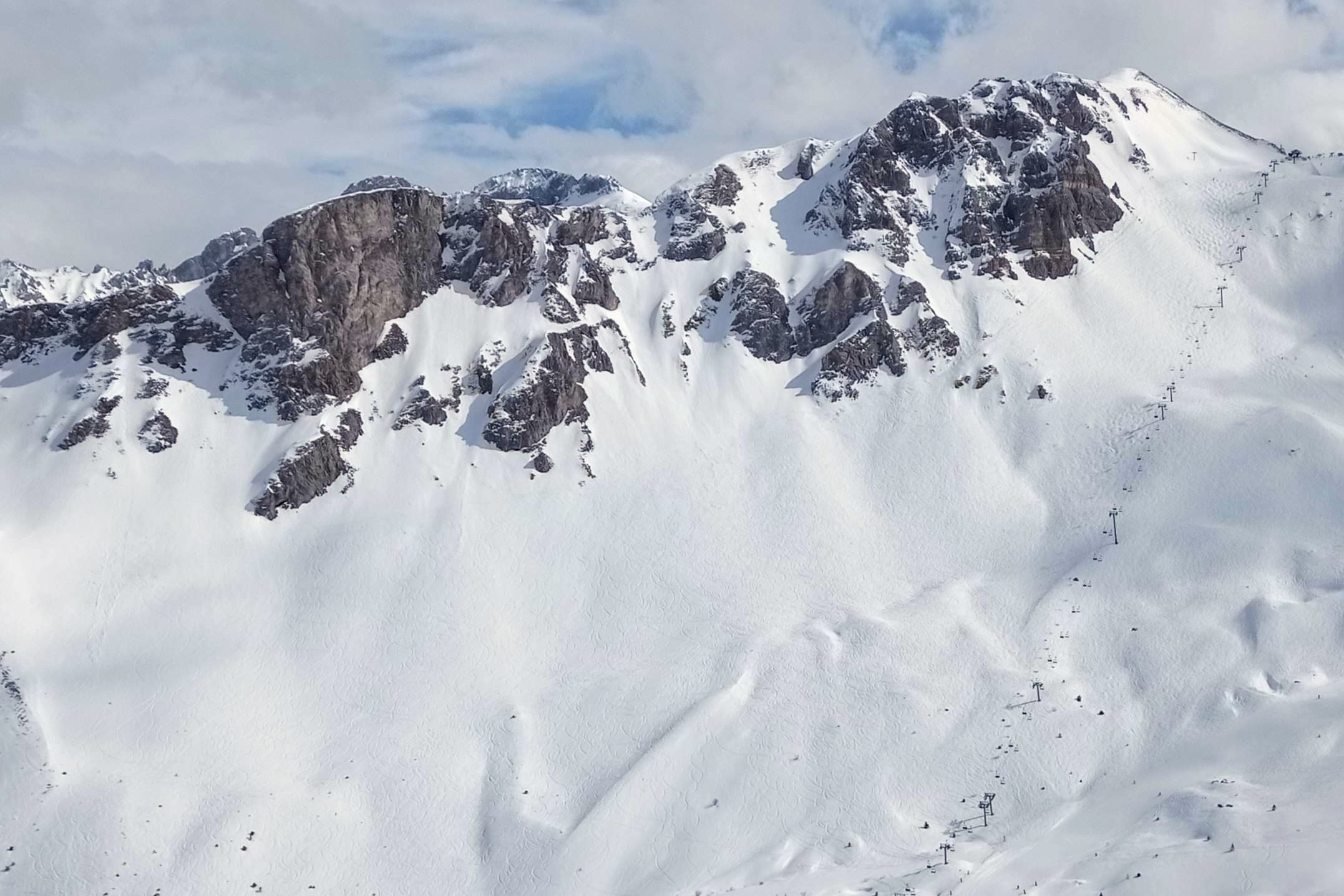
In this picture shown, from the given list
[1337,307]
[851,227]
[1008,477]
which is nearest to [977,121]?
[851,227]

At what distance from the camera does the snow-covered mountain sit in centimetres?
8181

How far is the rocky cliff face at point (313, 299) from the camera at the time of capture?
120 metres

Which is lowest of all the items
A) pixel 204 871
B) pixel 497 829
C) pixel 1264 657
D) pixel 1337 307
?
pixel 204 871

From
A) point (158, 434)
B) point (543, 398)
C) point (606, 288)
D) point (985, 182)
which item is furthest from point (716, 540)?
point (985, 182)

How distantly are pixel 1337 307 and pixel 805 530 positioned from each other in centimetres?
7333

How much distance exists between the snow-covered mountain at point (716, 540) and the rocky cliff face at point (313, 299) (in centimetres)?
51

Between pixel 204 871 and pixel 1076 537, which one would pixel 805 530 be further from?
pixel 204 871

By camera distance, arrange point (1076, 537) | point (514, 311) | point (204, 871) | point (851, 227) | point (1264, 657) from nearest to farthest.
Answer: point (204, 871), point (1264, 657), point (1076, 537), point (514, 311), point (851, 227)

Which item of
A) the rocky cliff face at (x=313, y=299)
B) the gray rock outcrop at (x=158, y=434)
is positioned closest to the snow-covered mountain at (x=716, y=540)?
the gray rock outcrop at (x=158, y=434)

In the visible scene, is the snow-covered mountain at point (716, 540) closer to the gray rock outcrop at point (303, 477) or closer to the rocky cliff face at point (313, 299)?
the gray rock outcrop at point (303, 477)

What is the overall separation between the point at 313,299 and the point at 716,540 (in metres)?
52.8

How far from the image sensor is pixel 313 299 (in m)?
123

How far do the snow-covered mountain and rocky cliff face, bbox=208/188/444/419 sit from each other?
1.68 feet

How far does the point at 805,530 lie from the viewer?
372ft
